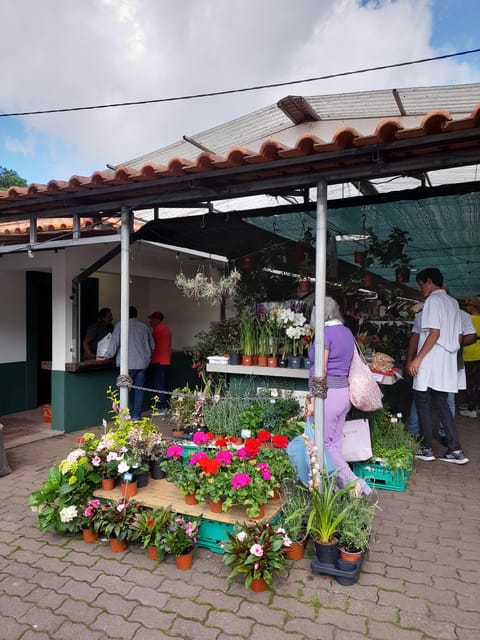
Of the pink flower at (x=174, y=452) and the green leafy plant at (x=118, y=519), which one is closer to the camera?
the green leafy plant at (x=118, y=519)

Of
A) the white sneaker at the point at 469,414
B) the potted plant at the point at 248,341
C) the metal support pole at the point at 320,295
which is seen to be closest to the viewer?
the metal support pole at the point at 320,295

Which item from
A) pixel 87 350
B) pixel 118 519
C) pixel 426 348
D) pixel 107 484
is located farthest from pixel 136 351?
pixel 426 348

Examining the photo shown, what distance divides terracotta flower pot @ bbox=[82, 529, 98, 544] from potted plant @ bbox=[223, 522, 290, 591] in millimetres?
1064

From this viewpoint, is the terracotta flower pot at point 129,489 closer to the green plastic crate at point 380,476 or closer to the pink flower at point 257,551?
the pink flower at point 257,551

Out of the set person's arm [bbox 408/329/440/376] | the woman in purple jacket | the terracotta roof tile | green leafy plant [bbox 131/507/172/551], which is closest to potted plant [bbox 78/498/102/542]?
A: green leafy plant [bbox 131/507/172/551]

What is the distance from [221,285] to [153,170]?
7.84 ft

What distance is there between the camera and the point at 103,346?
6.52 meters

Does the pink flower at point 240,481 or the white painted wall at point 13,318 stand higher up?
the white painted wall at point 13,318

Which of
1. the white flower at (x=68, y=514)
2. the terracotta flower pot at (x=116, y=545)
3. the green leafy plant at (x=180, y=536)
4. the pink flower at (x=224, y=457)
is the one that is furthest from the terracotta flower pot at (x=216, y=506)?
the white flower at (x=68, y=514)

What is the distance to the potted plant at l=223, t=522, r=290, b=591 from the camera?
8.54 ft

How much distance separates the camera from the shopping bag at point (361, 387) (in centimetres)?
364

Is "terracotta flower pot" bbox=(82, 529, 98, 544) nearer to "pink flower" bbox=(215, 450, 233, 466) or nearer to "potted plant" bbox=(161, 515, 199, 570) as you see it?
"potted plant" bbox=(161, 515, 199, 570)

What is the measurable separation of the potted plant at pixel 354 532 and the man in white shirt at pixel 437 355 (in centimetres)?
213

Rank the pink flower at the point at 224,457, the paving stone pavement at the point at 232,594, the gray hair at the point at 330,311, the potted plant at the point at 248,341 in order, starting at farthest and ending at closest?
the potted plant at the point at 248,341 < the gray hair at the point at 330,311 < the pink flower at the point at 224,457 < the paving stone pavement at the point at 232,594
